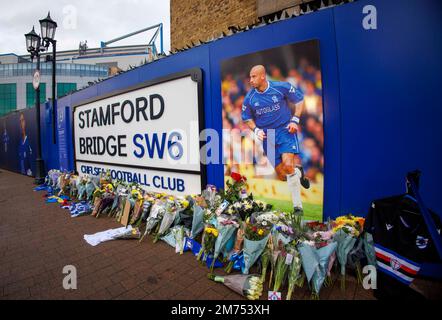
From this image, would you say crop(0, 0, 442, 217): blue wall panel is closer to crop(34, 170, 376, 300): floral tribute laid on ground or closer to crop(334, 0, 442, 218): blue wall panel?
crop(334, 0, 442, 218): blue wall panel

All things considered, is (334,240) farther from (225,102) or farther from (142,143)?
(142,143)

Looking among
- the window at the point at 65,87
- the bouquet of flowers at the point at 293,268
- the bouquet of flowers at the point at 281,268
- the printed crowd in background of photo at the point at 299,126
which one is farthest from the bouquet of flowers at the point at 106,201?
the window at the point at 65,87

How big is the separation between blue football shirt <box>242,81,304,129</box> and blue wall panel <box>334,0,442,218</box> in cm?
69

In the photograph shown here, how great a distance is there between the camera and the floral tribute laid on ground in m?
2.48

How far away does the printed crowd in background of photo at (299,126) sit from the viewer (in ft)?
10.7

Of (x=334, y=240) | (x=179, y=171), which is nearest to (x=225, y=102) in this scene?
(x=179, y=171)

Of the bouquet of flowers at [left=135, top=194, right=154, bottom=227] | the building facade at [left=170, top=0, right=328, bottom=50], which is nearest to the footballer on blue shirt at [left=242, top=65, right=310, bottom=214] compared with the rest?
the bouquet of flowers at [left=135, top=194, right=154, bottom=227]

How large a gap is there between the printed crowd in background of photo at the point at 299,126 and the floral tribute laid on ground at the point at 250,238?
254 mm

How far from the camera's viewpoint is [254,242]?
8.83 ft

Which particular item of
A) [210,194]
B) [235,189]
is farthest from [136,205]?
[235,189]

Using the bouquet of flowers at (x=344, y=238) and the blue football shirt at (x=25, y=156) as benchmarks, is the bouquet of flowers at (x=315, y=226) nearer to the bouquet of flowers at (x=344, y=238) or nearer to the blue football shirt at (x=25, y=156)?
the bouquet of flowers at (x=344, y=238)

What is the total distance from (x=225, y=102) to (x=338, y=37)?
1.87 meters
